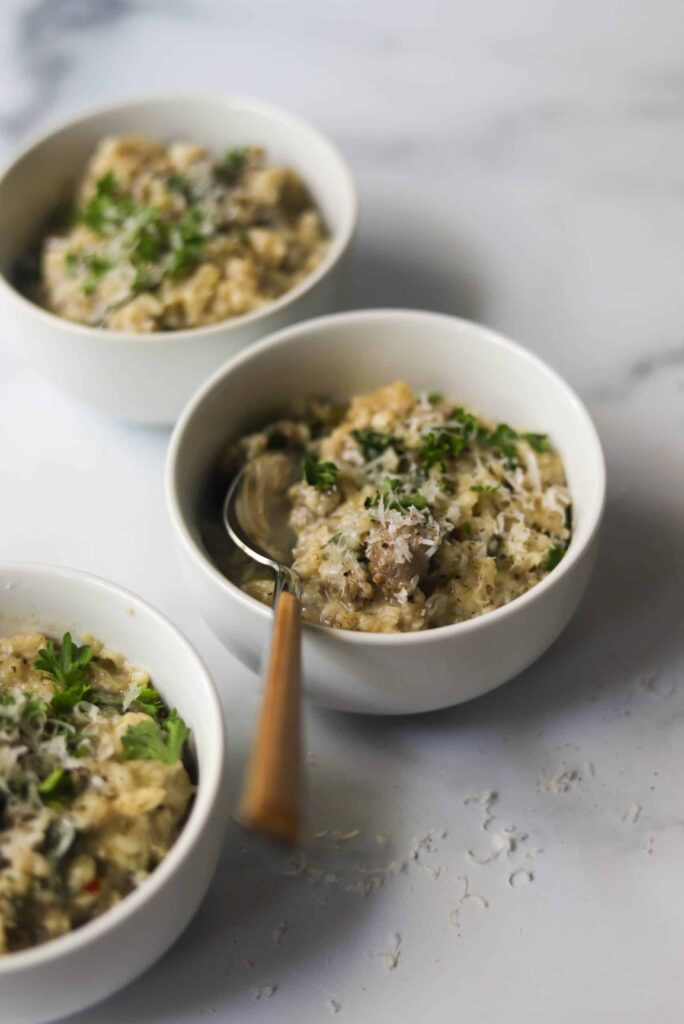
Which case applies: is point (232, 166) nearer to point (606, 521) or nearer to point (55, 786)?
point (606, 521)

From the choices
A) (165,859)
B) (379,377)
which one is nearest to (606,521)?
(379,377)

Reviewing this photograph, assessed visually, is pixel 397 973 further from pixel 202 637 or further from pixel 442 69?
pixel 442 69

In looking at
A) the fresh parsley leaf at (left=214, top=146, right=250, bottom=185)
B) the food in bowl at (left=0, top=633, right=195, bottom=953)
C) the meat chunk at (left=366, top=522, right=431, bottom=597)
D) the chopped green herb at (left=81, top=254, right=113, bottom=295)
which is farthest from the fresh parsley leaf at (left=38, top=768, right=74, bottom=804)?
the fresh parsley leaf at (left=214, top=146, right=250, bottom=185)

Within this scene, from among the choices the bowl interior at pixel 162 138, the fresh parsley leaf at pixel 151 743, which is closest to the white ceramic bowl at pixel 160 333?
the bowl interior at pixel 162 138

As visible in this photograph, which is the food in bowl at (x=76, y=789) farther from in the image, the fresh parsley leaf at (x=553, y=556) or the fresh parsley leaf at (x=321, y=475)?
the fresh parsley leaf at (x=553, y=556)

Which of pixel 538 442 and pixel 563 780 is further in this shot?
pixel 538 442

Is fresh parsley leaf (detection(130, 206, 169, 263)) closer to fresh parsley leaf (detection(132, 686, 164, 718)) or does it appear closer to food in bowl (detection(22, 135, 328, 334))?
food in bowl (detection(22, 135, 328, 334))
